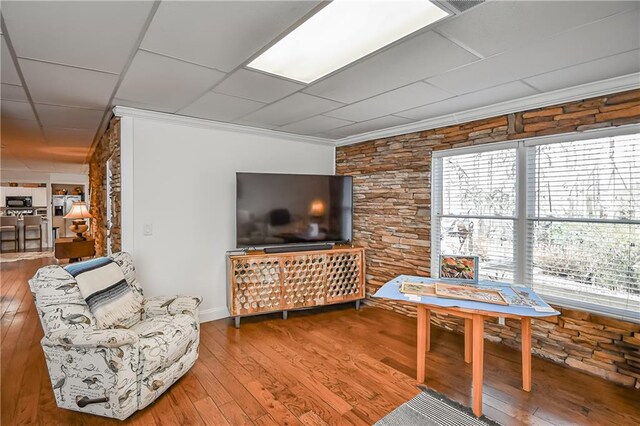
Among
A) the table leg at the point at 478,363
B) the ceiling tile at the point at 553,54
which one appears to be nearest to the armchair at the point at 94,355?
the table leg at the point at 478,363

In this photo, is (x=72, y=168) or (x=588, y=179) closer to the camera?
(x=588, y=179)

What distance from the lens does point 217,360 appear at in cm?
288

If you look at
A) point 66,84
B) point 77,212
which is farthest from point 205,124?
point 77,212

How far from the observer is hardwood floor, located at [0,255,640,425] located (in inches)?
84.1

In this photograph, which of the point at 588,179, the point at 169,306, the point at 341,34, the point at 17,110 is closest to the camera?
the point at 341,34

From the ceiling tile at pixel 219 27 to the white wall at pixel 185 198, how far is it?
1.66 meters

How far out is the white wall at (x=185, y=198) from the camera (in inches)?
133

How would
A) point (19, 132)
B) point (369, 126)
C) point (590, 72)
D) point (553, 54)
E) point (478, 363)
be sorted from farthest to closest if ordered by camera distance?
1. point (19, 132)
2. point (369, 126)
3. point (590, 72)
4. point (478, 363)
5. point (553, 54)

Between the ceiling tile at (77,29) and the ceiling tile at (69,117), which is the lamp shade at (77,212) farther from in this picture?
the ceiling tile at (77,29)

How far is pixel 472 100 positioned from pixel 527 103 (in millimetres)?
470

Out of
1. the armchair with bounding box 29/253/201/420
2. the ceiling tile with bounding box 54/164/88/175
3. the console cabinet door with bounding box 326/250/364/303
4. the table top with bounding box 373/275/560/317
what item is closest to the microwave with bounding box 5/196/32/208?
the ceiling tile with bounding box 54/164/88/175

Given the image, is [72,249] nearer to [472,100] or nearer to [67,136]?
[67,136]

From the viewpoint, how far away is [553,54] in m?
2.06

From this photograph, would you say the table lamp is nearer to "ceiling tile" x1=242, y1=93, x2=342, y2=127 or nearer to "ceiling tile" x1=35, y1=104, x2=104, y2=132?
"ceiling tile" x1=35, y1=104, x2=104, y2=132
